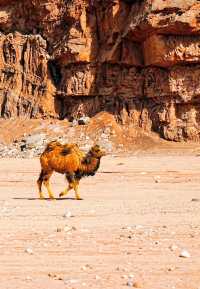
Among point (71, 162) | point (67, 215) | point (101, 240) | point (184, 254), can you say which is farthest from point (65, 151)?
point (184, 254)

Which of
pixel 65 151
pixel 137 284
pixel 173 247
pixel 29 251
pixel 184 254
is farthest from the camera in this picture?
pixel 65 151

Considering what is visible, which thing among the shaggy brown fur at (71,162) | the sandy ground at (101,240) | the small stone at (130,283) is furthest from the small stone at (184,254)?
the shaggy brown fur at (71,162)

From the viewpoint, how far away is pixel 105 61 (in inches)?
1847

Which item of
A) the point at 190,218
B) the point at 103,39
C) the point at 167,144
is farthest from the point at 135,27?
the point at 190,218

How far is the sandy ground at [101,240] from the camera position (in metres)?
5.98

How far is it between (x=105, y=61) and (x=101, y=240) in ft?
130

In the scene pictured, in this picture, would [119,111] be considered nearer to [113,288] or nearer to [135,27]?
[135,27]

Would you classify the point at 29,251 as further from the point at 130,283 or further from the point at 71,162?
the point at 71,162

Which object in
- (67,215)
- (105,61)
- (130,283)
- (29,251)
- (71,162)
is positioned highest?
(105,61)

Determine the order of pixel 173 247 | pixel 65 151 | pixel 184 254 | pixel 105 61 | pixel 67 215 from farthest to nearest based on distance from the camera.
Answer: pixel 105 61 < pixel 65 151 < pixel 67 215 < pixel 173 247 < pixel 184 254

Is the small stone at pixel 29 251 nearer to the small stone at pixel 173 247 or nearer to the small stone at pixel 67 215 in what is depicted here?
the small stone at pixel 173 247

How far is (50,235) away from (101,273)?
7.42 feet

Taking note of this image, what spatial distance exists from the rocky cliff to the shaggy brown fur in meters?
28.9

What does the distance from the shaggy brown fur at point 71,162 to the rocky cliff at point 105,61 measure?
94.8 ft
